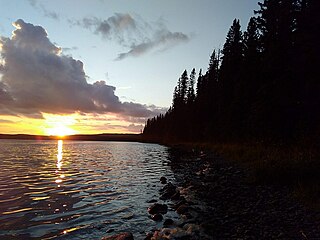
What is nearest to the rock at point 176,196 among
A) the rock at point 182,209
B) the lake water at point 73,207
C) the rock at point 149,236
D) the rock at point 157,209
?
the lake water at point 73,207

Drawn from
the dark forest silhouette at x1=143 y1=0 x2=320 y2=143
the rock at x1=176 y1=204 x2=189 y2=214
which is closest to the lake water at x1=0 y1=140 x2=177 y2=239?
the rock at x1=176 y1=204 x2=189 y2=214

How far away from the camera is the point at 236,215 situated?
9.52 meters

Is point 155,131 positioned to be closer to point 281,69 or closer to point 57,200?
point 281,69

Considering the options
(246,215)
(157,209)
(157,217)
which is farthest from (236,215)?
(157,209)

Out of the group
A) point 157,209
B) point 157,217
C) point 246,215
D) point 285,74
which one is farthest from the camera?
point 285,74

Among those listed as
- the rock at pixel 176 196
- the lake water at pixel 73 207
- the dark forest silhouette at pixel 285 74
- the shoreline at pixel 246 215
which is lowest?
the lake water at pixel 73 207

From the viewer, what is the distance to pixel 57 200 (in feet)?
45.1

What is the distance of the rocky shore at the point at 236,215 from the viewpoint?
7765 millimetres

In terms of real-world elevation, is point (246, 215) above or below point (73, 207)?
above

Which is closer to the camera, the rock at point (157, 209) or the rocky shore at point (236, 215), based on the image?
the rocky shore at point (236, 215)

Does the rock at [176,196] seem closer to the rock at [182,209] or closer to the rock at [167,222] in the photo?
the rock at [182,209]

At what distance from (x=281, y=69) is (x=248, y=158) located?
978cm

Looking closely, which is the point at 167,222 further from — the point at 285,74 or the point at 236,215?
the point at 285,74

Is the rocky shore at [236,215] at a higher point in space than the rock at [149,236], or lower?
higher
